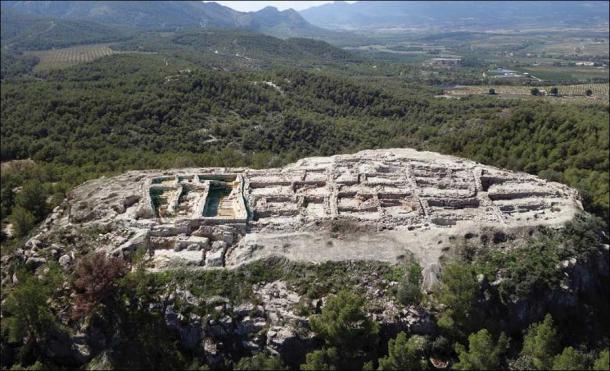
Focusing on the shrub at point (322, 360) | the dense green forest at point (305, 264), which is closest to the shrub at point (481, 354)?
the dense green forest at point (305, 264)

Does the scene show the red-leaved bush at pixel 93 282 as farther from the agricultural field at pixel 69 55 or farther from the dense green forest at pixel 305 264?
the agricultural field at pixel 69 55

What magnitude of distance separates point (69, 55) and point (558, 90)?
145 meters

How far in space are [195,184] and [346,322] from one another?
17.0 meters

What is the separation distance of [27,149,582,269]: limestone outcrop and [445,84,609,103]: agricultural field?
50.7 metres

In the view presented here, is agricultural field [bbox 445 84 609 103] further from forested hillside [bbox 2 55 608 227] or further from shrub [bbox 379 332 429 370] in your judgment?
shrub [bbox 379 332 429 370]

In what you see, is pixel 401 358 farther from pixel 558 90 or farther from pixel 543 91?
pixel 558 90

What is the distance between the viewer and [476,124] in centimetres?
5659

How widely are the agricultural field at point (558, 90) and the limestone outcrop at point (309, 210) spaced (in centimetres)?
5071

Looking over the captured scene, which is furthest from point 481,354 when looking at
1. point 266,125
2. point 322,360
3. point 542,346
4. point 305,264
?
point 266,125

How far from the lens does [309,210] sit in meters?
30.9

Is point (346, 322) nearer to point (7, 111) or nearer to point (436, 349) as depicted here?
Answer: point (436, 349)

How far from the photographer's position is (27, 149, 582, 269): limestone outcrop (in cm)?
2725

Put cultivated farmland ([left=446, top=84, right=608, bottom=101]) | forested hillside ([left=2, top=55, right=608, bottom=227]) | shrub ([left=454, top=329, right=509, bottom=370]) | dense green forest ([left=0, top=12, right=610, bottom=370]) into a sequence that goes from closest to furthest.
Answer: shrub ([left=454, top=329, right=509, bottom=370]) < dense green forest ([left=0, top=12, right=610, bottom=370]) < forested hillside ([left=2, top=55, right=608, bottom=227]) < cultivated farmland ([left=446, top=84, right=608, bottom=101])

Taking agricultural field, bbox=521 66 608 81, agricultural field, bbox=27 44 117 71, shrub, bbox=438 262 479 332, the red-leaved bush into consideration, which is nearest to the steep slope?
agricultural field, bbox=27 44 117 71
